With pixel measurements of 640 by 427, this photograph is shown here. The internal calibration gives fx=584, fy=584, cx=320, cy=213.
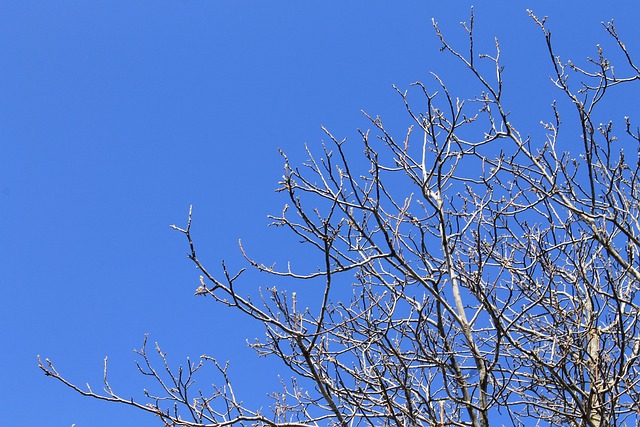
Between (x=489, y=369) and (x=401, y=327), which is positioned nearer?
(x=489, y=369)

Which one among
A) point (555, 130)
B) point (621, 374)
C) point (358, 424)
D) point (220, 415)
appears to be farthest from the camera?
point (555, 130)

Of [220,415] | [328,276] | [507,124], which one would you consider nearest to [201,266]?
[328,276]

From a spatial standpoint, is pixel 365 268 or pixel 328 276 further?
pixel 365 268

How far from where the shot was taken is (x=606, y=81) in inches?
166

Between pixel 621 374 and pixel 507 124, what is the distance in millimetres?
1983

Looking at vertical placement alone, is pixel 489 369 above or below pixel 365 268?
below

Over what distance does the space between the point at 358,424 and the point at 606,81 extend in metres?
3.00

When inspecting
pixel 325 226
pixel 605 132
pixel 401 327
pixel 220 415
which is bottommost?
pixel 220 415

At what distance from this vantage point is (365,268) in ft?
15.1

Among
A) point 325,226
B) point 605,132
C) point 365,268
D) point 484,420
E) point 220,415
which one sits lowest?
point 484,420

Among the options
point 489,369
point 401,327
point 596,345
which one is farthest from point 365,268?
point 596,345

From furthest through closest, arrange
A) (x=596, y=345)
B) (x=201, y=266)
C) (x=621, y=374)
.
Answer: (x=596, y=345) < (x=621, y=374) < (x=201, y=266)

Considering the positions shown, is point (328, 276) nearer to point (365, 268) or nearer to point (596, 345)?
point (365, 268)

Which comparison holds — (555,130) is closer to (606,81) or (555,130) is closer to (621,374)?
(606,81)
